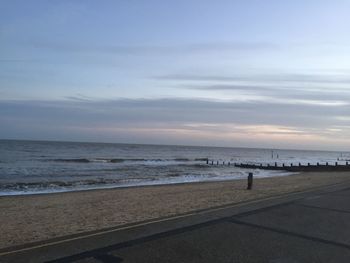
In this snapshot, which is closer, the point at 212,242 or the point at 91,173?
the point at 212,242

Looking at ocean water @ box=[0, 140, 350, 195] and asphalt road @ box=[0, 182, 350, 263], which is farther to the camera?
ocean water @ box=[0, 140, 350, 195]

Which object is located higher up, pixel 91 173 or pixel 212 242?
pixel 212 242

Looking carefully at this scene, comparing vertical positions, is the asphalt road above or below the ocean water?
above

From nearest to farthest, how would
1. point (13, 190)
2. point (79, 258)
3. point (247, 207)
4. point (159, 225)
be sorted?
point (79, 258) < point (159, 225) < point (247, 207) < point (13, 190)

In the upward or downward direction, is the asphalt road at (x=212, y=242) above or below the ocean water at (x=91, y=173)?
above

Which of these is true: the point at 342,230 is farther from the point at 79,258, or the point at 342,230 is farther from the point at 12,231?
the point at 12,231

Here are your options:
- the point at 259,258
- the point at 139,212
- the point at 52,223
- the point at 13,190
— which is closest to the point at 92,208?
the point at 139,212

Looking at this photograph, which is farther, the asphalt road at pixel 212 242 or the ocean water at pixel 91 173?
the ocean water at pixel 91 173

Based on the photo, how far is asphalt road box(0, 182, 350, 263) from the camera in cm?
677

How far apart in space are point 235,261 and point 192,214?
482cm

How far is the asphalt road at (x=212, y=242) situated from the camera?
677cm

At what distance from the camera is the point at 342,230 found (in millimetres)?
9500

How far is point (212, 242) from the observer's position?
7.82 m

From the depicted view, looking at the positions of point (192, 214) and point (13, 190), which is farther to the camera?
point (13, 190)
